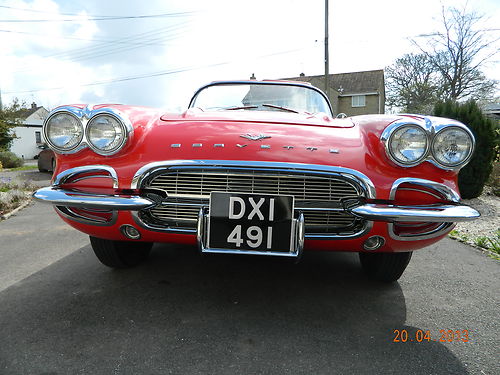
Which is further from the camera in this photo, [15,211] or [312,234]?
[15,211]

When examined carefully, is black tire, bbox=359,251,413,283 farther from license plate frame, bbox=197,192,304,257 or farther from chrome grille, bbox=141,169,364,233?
license plate frame, bbox=197,192,304,257

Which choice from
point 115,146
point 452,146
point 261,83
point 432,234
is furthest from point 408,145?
point 261,83

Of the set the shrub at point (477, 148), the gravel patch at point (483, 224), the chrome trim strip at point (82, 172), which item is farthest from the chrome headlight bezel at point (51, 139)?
the shrub at point (477, 148)

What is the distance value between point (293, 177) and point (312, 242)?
321 mm

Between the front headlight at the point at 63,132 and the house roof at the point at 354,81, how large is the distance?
30246 millimetres

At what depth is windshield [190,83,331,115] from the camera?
2932 millimetres

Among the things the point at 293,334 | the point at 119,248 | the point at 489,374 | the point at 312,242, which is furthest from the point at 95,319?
the point at 489,374

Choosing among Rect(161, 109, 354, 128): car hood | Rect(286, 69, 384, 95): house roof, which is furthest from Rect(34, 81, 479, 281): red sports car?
Rect(286, 69, 384, 95): house roof

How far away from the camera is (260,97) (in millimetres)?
3023

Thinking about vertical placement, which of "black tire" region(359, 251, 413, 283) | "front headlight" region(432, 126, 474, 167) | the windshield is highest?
the windshield

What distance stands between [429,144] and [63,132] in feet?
5.99

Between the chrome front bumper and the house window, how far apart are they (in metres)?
31.1

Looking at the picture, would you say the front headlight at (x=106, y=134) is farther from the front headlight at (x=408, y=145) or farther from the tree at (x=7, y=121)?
the tree at (x=7, y=121)
